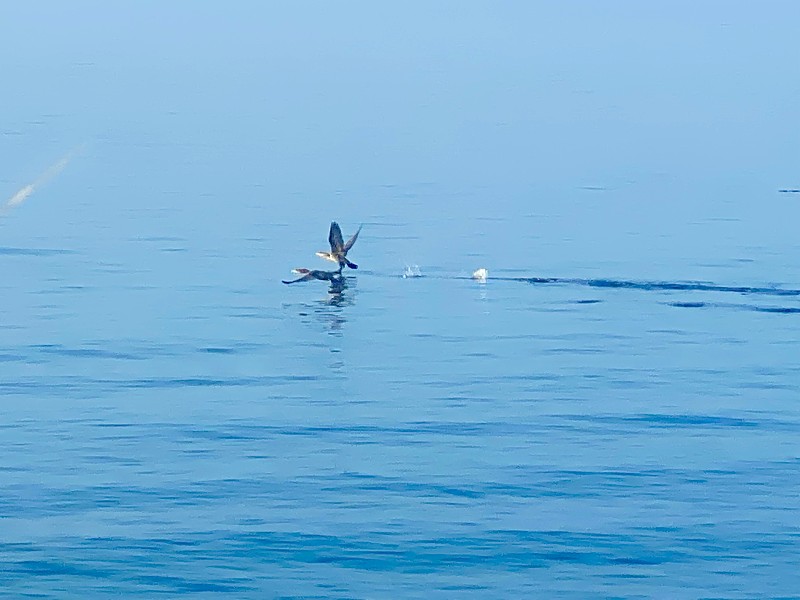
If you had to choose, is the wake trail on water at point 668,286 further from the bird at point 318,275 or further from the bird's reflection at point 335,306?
the bird at point 318,275

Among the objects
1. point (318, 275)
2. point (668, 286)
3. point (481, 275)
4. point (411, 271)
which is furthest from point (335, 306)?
point (668, 286)

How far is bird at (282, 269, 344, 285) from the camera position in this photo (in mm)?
57250

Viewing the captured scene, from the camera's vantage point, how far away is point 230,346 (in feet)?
171

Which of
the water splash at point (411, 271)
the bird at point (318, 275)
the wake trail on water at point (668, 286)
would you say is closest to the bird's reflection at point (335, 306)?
the bird at point (318, 275)

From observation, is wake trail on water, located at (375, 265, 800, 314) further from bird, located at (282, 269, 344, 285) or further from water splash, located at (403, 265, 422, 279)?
bird, located at (282, 269, 344, 285)

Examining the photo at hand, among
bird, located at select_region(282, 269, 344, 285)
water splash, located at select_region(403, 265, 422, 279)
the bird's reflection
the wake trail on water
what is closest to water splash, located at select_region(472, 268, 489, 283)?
the wake trail on water

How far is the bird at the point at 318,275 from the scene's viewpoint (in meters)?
57.2

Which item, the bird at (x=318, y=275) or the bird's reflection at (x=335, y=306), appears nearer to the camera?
the bird at (x=318, y=275)

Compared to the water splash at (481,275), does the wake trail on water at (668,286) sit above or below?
below

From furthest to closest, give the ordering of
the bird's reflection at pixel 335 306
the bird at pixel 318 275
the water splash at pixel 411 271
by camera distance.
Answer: the water splash at pixel 411 271, the bird's reflection at pixel 335 306, the bird at pixel 318 275

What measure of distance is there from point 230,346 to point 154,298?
494 inches

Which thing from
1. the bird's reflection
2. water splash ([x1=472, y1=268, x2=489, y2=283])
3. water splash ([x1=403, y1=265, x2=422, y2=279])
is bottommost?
the bird's reflection

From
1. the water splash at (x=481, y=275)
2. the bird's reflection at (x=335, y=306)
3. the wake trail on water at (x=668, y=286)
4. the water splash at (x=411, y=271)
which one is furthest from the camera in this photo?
the water splash at (x=411, y=271)

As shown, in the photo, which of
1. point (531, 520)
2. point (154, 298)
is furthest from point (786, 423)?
point (154, 298)
